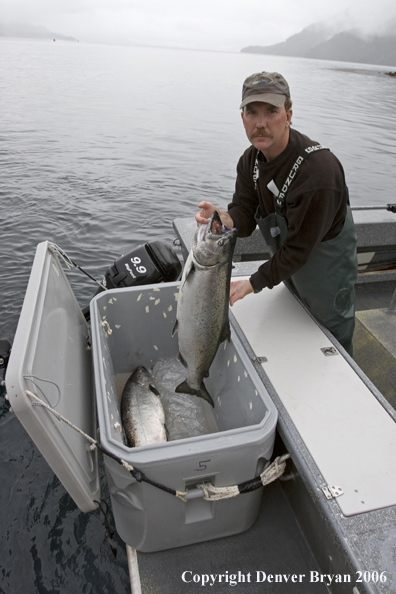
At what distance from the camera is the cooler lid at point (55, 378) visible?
1716 millimetres

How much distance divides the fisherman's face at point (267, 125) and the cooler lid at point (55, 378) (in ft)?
5.22

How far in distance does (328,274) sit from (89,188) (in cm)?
891

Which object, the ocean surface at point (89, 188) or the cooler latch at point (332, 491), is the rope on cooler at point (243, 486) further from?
the ocean surface at point (89, 188)

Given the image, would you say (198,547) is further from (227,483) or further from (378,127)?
(378,127)

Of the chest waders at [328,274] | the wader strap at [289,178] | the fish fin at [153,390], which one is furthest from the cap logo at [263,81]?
the fish fin at [153,390]

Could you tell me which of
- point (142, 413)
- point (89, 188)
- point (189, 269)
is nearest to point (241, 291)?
point (189, 269)

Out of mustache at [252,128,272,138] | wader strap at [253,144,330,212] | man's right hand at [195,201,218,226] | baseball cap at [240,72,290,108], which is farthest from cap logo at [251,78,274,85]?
man's right hand at [195,201,218,226]

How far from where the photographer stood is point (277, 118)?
2.35 meters

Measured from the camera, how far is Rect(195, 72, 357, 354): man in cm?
231

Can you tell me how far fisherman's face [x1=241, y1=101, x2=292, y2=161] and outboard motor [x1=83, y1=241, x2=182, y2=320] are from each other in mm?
1520

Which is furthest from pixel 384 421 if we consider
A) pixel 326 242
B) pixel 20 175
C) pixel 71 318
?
pixel 20 175

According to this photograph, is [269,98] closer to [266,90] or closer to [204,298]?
[266,90]

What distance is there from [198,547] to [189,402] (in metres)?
1.04

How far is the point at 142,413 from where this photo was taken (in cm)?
279
